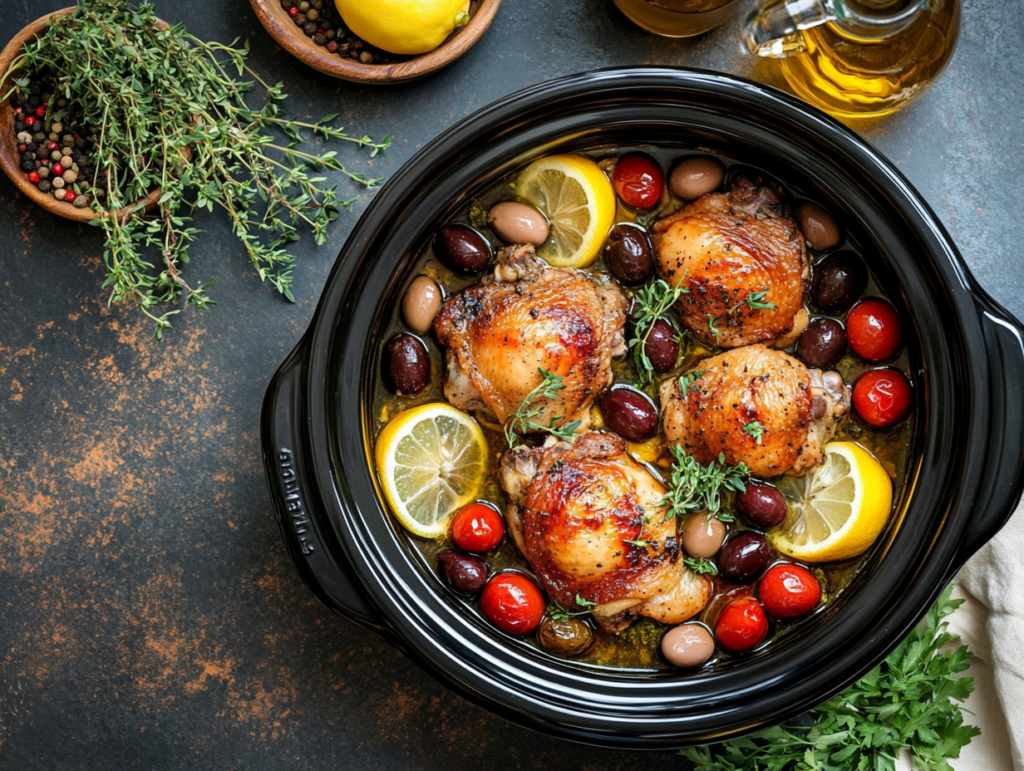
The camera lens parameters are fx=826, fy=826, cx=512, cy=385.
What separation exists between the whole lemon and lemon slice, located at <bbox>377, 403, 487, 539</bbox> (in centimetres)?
99

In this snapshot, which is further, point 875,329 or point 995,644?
point 995,644

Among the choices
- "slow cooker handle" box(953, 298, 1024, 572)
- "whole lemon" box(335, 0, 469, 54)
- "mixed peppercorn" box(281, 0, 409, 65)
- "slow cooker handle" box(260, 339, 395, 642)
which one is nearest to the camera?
"slow cooker handle" box(953, 298, 1024, 572)

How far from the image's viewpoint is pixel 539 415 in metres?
2.10

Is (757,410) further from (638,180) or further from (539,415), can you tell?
(638,180)

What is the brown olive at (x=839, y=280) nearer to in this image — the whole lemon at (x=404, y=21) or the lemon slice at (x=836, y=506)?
the lemon slice at (x=836, y=506)

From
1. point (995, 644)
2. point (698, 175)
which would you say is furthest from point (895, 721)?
point (698, 175)

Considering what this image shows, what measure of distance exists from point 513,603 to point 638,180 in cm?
113

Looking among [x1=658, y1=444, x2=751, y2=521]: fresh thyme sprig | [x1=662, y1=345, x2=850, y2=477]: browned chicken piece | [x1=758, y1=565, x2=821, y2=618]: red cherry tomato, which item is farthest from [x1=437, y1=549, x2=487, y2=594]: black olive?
[x1=758, y1=565, x2=821, y2=618]: red cherry tomato

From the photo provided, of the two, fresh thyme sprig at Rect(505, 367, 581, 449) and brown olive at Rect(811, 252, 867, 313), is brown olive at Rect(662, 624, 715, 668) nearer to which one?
fresh thyme sprig at Rect(505, 367, 581, 449)

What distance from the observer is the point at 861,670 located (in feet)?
6.27

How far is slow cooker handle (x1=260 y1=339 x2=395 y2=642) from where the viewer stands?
1.95 meters

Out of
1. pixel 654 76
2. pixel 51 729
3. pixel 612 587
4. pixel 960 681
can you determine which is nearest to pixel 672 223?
pixel 654 76

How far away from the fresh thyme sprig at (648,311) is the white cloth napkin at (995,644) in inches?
44.0

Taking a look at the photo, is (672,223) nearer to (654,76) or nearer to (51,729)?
(654,76)
